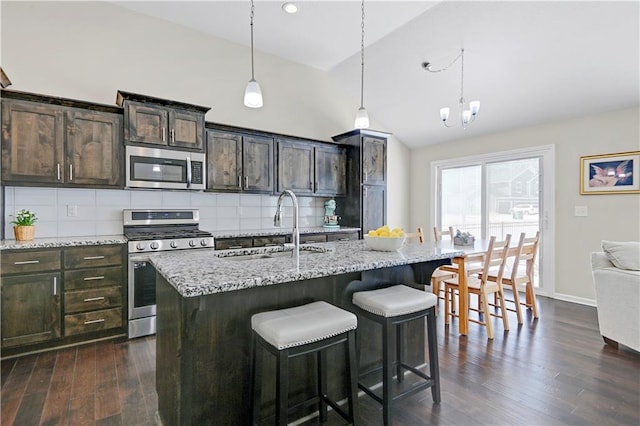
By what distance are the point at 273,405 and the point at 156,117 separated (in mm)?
2982

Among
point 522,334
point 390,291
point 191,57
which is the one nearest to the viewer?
point 390,291

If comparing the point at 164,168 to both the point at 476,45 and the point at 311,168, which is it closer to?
the point at 311,168

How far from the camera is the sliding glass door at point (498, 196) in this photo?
4488 mm

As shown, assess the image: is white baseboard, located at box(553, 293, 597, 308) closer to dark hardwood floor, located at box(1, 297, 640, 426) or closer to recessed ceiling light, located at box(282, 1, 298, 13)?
dark hardwood floor, located at box(1, 297, 640, 426)

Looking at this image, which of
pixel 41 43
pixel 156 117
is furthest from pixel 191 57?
Answer: pixel 41 43

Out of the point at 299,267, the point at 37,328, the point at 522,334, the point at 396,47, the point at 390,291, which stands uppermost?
the point at 396,47

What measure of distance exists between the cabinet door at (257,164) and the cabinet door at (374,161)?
4.64 feet

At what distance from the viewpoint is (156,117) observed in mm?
3402

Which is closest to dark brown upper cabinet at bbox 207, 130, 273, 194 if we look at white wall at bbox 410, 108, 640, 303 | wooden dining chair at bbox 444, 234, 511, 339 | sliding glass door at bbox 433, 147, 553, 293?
wooden dining chair at bbox 444, 234, 511, 339

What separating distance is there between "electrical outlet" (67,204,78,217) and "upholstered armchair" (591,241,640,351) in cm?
498

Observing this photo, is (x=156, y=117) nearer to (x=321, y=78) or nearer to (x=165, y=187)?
(x=165, y=187)

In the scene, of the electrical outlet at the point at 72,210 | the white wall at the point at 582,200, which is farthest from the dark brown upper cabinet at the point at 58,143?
the white wall at the point at 582,200

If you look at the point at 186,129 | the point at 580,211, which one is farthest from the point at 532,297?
the point at 186,129

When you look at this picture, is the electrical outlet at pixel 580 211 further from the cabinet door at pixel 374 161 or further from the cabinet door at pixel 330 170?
the cabinet door at pixel 330 170
